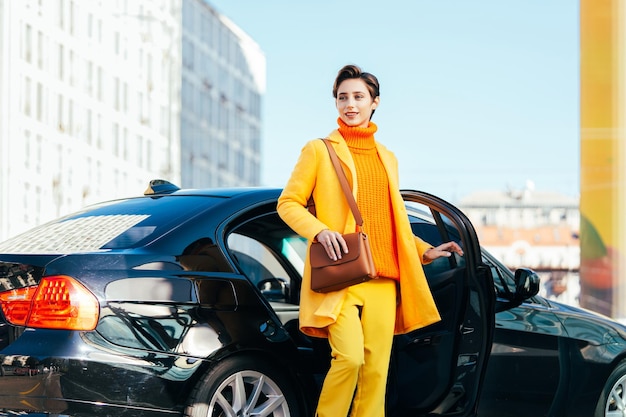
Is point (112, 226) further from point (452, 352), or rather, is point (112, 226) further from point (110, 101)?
point (110, 101)

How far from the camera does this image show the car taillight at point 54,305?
179 inches

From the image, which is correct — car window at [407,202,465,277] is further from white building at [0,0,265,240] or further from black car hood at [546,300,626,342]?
white building at [0,0,265,240]

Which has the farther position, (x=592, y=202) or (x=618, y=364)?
(x=592, y=202)

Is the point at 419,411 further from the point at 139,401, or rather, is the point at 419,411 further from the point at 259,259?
the point at 259,259

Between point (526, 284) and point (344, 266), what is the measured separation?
132cm

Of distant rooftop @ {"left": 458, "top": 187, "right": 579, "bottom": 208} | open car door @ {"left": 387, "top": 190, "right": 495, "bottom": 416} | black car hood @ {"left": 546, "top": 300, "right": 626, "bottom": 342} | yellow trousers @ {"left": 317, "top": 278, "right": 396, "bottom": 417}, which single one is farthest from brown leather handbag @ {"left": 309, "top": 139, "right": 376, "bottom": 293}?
distant rooftop @ {"left": 458, "top": 187, "right": 579, "bottom": 208}

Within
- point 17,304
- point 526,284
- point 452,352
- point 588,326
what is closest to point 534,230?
point 588,326

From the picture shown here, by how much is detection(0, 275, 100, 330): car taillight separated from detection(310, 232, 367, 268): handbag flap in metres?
0.88

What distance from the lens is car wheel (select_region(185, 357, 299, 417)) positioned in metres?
4.81

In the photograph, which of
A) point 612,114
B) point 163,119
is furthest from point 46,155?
point 612,114

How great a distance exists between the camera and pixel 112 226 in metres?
5.24

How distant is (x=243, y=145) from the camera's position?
96.9 meters

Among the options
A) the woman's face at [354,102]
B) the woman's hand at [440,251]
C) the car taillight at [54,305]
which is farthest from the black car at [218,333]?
the woman's face at [354,102]

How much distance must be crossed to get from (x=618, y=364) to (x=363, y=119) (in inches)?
87.1
